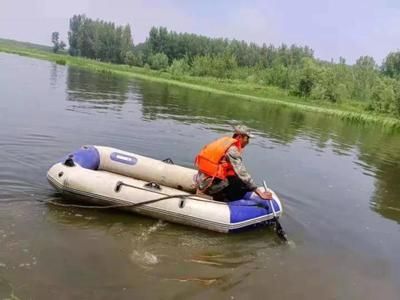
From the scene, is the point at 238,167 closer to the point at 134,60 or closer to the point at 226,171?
the point at 226,171

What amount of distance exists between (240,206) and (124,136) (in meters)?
7.73

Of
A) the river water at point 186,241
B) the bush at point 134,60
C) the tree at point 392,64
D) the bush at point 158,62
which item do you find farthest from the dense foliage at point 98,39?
the river water at point 186,241

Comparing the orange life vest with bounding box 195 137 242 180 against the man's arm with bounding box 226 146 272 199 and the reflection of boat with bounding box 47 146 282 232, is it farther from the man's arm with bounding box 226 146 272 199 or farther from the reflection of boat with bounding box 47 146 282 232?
the reflection of boat with bounding box 47 146 282 232

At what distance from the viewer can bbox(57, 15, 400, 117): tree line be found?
55.6 meters

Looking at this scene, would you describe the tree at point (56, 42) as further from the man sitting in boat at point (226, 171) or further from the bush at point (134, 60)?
the man sitting in boat at point (226, 171)

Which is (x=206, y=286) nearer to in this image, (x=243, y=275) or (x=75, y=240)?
(x=243, y=275)

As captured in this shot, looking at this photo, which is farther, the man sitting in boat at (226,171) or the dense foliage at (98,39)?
the dense foliage at (98,39)

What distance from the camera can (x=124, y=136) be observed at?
14.9 m

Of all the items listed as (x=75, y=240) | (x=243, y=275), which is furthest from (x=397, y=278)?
(x=75, y=240)

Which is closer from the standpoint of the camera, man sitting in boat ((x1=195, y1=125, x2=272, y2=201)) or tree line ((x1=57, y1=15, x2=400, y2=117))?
man sitting in boat ((x1=195, y1=125, x2=272, y2=201))

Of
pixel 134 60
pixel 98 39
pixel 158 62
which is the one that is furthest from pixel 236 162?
pixel 98 39

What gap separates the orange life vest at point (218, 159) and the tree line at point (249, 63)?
42.2 meters

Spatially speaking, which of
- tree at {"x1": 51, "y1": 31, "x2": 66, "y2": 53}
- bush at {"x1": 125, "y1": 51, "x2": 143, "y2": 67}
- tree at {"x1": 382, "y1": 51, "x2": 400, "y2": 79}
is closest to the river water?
tree at {"x1": 382, "y1": 51, "x2": 400, "y2": 79}

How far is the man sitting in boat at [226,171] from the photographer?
7984 mm
